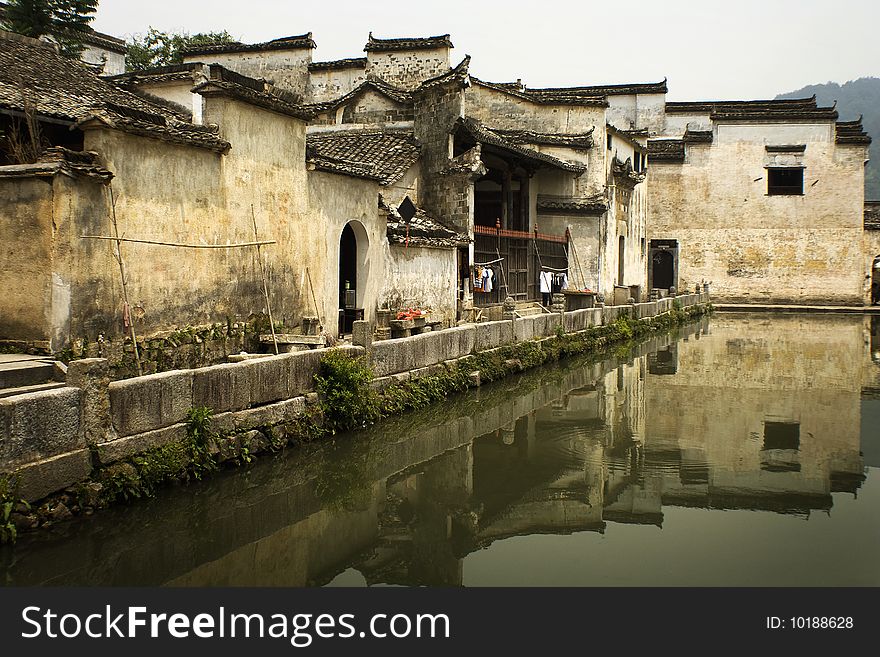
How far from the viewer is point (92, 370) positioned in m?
6.15

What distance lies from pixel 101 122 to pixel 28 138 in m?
1.64

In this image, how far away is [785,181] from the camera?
33844 mm

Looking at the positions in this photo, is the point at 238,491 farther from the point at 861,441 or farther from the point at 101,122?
the point at 861,441

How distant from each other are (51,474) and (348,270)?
9.04 meters

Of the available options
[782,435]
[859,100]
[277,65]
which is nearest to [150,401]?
[782,435]

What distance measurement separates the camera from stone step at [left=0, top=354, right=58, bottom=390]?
22.2 ft

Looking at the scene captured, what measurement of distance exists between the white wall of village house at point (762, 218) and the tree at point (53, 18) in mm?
22135

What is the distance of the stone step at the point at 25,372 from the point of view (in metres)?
6.78

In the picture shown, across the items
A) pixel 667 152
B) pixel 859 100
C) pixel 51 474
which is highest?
pixel 859 100

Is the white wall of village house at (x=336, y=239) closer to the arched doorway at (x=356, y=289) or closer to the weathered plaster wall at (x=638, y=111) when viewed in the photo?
the arched doorway at (x=356, y=289)

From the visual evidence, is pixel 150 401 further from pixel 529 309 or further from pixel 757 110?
pixel 757 110

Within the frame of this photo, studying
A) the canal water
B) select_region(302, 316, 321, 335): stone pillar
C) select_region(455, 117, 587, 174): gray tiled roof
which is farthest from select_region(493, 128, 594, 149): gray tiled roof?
select_region(302, 316, 321, 335): stone pillar

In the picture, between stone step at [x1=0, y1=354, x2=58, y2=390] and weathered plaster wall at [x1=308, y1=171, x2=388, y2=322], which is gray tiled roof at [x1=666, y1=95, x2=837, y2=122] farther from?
stone step at [x1=0, y1=354, x2=58, y2=390]

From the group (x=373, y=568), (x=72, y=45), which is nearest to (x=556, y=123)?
(x=72, y=45)
